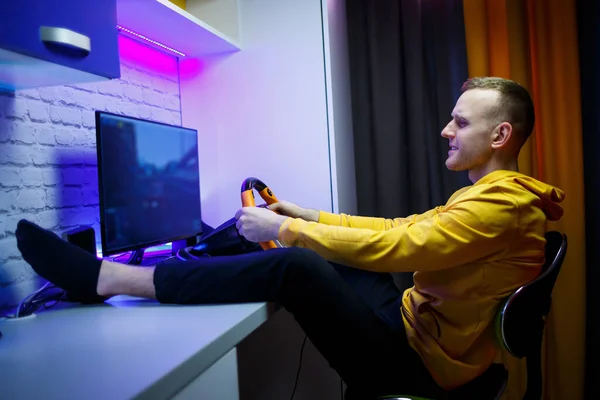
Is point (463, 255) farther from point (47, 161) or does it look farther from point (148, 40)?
point (148, 40)

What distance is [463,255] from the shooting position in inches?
45.1

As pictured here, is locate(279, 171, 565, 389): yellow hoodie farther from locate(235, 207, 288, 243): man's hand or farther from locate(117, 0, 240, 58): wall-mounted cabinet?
locate(117, 0, 240, 58): wall-mounted cabinet

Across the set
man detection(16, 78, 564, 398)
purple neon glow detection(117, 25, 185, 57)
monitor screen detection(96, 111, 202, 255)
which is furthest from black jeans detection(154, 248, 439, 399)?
purple neon glow detection(117, 25, 185, 57)

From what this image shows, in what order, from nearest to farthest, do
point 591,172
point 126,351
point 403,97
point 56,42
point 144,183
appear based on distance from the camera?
1. point 126,351
2. point 56,42
3. point 144,183
4. point 591,172
5. point 403,97

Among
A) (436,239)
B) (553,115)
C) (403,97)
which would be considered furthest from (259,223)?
(553,115)

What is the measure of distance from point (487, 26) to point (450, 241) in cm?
140

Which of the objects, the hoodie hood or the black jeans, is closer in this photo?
the black jeans

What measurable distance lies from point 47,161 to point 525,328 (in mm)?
1412

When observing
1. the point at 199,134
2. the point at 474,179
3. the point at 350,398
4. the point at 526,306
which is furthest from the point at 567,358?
the point at 199,134

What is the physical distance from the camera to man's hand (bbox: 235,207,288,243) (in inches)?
50.1

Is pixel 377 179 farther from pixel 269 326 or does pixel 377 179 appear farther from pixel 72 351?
pixel 72 351

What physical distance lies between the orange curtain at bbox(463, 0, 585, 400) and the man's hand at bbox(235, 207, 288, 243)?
52.0 inches

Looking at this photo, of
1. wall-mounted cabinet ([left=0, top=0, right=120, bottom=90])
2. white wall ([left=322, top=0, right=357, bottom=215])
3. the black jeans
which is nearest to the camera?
wall-mounted cabinet ([left=0, top=0, right=120, bottom=90])

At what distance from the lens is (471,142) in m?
1.40
